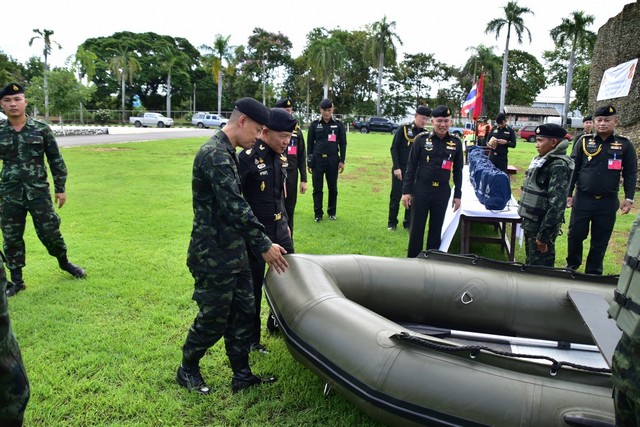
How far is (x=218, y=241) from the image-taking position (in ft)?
8.32

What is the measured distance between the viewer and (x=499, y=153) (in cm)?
962

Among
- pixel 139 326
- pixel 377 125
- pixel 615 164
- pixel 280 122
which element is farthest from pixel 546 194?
pixel 377 125

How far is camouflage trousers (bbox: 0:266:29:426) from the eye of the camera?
1.25 m

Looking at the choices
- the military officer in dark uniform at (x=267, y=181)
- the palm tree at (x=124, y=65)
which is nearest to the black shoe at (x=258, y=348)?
the military officer in dark uniform at (x=267, y=181)

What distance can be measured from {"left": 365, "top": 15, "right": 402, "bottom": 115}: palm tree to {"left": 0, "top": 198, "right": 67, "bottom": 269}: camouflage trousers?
39018mm

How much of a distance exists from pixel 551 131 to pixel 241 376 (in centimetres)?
316

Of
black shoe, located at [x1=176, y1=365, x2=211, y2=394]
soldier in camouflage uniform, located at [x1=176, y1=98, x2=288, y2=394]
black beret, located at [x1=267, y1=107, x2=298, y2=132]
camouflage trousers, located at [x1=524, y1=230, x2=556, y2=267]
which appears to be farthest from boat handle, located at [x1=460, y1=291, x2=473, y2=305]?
black shoe, located at [x1=176, y1=365, x2=211, y2=394]

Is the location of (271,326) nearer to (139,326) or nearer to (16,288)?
(139,326)

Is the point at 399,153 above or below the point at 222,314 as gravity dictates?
above

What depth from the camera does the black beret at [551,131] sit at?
377 centimetres

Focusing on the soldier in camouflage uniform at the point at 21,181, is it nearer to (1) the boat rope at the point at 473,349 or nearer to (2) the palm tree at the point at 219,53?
(1) the boat rope at the point at 473,349

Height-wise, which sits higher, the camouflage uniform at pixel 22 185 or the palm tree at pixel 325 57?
the palm tree at pixel 325 57

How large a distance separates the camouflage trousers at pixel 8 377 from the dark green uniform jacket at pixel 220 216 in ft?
4.02

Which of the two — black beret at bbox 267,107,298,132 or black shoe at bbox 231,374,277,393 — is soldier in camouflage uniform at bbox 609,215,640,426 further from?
black beret at bbox 267,107,298,132
